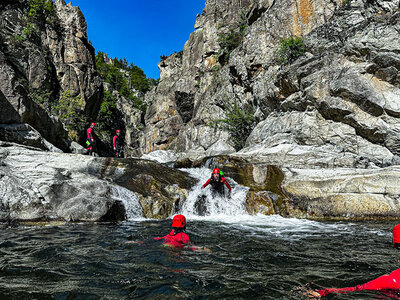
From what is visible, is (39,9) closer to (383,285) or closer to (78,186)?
(78,186)

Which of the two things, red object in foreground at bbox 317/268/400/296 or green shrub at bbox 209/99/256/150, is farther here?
green shrub at bbox 209/99/256/150

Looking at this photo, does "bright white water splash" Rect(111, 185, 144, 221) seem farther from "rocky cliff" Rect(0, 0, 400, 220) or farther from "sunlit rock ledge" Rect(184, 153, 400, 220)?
"sunlit rock ledge" Rect(184, 153, 400, 220)

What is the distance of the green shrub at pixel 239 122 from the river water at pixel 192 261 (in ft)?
71.2

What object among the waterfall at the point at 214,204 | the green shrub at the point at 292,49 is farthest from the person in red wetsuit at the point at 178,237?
the green shrub at the point at 292,49

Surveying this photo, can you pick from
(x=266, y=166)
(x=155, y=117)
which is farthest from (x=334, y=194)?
(x=155, y=117)

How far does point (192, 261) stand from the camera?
5.55m

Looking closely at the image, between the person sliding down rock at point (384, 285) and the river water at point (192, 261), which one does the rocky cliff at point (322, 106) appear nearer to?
the river water at point (192, 261)

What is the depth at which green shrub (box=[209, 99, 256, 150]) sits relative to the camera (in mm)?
30562

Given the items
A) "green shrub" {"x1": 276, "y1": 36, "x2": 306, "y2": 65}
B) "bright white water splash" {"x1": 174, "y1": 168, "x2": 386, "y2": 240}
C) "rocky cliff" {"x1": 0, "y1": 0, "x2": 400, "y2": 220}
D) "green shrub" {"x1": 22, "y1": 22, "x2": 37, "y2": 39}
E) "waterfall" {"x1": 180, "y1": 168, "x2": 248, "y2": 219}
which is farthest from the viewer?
"green shrub" {"x1": 22, "y1": 22, "x2": 37, "y2": 39}

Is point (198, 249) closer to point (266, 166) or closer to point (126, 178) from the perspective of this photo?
point (126, 178)

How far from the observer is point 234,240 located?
24.7 feet

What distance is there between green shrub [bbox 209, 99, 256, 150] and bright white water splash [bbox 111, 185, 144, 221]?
2078 cm

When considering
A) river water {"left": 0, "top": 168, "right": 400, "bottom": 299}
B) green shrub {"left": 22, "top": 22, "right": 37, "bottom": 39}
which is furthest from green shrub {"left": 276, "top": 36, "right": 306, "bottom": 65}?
green shrub {"left": 22, "top": 22, "right": 37, "bottom": 39}

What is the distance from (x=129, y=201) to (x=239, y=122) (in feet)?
70.5
